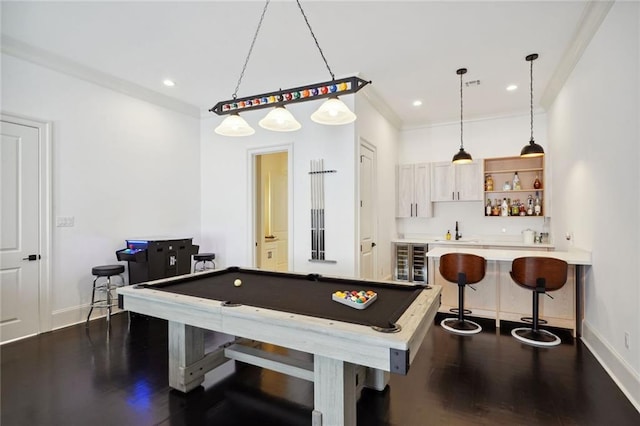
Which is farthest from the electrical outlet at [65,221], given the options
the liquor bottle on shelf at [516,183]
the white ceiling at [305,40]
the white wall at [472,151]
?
the liquor bottle on shelf at [516,183]

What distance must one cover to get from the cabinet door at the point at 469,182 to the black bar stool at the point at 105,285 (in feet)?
17.6

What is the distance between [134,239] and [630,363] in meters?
5.36

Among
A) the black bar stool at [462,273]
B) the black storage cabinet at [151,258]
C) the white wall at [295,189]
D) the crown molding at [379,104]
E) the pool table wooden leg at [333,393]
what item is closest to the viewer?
the pool table wooden leg at [333,393]

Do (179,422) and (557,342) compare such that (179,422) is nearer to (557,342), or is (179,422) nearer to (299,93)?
(299,93)

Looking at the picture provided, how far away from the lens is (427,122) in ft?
20.4

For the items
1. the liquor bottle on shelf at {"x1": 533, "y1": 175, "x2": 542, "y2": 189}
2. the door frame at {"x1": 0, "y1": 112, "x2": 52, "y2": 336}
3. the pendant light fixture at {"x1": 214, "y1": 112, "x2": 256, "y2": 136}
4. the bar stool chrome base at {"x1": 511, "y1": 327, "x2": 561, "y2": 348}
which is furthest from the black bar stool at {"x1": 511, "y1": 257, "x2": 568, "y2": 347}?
the door frame at {"x1": 0, "y1": 112, "x2": 52, "y2": 336}

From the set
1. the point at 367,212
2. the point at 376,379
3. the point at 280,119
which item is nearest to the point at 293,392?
the point at 376,379

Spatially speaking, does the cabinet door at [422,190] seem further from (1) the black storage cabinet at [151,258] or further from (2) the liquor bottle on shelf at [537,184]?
(1) the black storage cabinet at [151,258]

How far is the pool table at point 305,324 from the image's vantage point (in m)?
1.59

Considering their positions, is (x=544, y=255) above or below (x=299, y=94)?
below

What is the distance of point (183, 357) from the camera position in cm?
242

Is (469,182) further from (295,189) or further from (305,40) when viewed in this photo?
(305,40)

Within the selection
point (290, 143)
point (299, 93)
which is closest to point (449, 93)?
point (290, 143)

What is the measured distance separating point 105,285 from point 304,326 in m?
3.58
